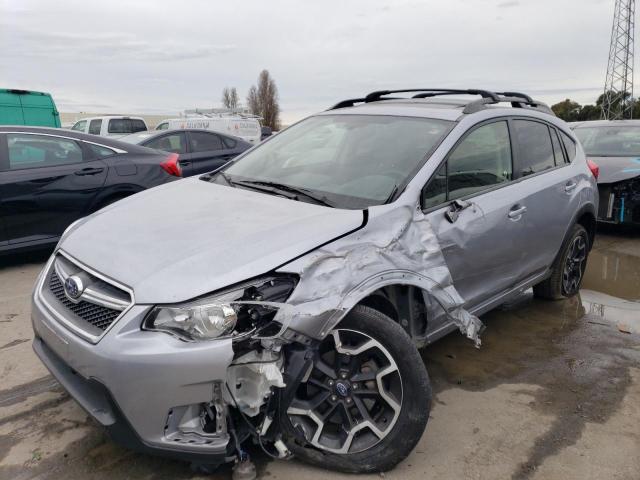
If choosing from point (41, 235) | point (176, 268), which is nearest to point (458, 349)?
point (176, 268)

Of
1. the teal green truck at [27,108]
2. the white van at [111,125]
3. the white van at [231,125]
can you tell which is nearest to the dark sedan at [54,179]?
the teal green truck at [27,108]

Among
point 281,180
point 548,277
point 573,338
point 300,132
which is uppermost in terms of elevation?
point 300,132

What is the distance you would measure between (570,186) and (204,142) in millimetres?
7202

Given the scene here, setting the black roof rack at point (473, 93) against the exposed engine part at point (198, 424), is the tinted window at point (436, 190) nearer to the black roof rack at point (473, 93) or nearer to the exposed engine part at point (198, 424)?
the black roof rack at point (473, 93)

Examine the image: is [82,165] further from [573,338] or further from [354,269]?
[573,338]

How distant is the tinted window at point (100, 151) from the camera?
241 inches

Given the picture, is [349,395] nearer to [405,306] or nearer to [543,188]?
[405,306]

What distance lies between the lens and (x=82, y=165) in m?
5.95

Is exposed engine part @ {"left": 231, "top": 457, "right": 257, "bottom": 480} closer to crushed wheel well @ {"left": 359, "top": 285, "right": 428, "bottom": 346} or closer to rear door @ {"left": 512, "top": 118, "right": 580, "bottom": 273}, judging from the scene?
crushed wheel well @ {"left": 359, "top": 285, "right": 428, "bottom": 346}

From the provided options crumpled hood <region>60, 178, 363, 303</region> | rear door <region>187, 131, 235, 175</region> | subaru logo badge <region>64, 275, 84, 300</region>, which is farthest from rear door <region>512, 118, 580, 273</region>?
rear door <region>187, 131, 235, 175</region>

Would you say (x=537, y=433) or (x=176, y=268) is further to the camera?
(x=537, y=433)

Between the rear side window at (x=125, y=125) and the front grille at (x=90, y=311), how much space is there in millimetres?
15873

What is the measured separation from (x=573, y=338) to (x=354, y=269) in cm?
264

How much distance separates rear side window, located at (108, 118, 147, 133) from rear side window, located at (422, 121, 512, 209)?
15.7 m
